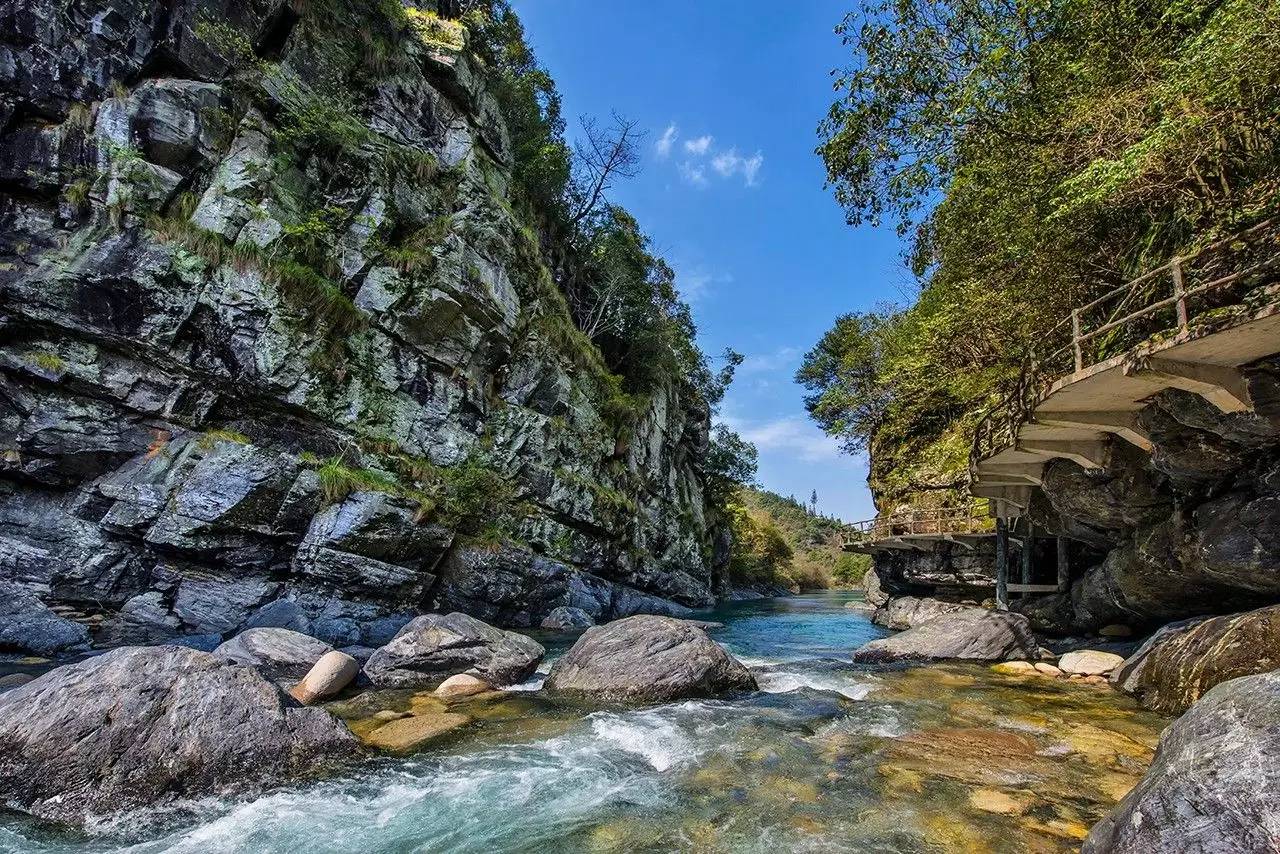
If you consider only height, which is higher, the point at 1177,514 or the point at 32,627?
the point at 1177,514

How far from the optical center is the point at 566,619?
18.9 metres

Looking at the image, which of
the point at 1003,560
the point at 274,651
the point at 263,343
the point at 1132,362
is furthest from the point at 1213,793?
the point at 263,343

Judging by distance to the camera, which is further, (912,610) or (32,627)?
(912,610)

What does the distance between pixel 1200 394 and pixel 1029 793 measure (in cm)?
701

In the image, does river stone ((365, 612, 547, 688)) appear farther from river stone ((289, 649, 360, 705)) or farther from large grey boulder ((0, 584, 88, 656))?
large grey boulder ((0, 584, 88, 656))

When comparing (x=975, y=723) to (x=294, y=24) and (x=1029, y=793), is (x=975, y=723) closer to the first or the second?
(x=1029, y=793)

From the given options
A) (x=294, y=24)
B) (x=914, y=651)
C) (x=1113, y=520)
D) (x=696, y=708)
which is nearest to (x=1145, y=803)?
(x=696, y=708)

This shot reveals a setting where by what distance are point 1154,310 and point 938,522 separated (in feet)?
46.4

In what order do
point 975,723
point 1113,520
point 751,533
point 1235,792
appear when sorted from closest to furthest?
point 1235,792 → point 975,723 → point 1113,520 → point 751,533

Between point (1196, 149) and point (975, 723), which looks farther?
point (1196, 149)

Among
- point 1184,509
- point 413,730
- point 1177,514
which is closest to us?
point 413,730

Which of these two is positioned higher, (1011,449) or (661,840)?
(1011,449)

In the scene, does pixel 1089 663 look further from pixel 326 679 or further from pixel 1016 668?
pixel 326 679

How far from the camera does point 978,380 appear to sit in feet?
60.8
